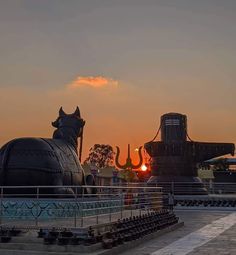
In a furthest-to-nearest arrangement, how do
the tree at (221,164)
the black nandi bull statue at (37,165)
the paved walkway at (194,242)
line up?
the tree at (221,164), the black nandi bull statue at (37,165), the paved walkway at (194,242)

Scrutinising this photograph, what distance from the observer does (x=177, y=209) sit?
92.2 ft

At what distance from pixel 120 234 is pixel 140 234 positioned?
1329 mm

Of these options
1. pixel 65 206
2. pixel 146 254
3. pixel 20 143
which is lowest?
pixel 146 254

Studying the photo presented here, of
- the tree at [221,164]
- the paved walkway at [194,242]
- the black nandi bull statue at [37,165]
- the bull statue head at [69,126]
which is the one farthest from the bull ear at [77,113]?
the tree at [221,164]

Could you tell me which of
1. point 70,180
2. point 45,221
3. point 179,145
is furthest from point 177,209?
point 45,221

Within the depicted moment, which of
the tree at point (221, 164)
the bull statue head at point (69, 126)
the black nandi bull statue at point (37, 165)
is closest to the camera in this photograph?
the black nandi bull statue at point (37, 165)

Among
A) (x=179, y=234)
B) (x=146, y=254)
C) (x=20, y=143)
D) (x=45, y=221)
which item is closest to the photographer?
(x=146, y=254)

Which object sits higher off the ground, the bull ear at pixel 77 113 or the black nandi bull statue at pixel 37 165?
the bull ear at pixel 77 113

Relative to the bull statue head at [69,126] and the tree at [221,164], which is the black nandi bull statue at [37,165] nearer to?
the bull statue head at [69,126]

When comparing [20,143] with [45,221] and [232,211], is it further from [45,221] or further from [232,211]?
[232,211]

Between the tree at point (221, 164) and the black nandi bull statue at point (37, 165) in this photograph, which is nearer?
the black nandi bull statue at point (37, 165)

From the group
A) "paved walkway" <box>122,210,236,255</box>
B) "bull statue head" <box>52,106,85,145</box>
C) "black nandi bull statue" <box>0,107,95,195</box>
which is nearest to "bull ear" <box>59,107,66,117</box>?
"bull statue head" <box>52,106,85,145</box>

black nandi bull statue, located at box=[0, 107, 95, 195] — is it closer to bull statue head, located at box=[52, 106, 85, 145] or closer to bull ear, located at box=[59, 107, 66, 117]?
bull statue head, located at box=[52, 106, 85, 145]

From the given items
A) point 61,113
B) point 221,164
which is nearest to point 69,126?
point 61,113
